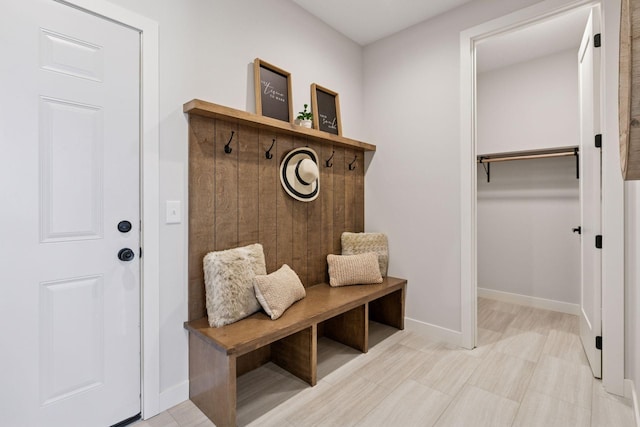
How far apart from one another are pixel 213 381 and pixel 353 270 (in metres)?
1.36

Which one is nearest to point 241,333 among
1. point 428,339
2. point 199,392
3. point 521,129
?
point 199,392

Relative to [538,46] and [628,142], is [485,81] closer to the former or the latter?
[538,46]

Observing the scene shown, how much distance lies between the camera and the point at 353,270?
2703mm

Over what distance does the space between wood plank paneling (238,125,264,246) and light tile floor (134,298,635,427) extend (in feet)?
3.15

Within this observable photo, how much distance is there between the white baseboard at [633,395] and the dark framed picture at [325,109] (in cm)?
252

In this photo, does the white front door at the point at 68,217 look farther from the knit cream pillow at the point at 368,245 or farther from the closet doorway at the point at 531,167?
the closet doorway at the point at 531,167

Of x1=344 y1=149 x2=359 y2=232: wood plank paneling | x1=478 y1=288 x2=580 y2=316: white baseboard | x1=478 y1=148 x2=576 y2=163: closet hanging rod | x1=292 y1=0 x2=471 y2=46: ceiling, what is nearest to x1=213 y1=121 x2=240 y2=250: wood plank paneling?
x1=344 y1=149 x2=359 y2=232: wood plank paneling

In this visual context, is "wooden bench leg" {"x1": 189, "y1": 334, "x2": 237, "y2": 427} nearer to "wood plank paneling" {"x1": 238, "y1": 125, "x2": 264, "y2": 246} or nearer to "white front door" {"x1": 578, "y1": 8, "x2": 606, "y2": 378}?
"wood plank paneling" {"x1": 238, "y1": 125, "x2": 264, "y2": 246}

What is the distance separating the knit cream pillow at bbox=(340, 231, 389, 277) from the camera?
289cm

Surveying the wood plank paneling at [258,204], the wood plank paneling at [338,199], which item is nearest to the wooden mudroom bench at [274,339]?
the wood plank paneling at [258,204]

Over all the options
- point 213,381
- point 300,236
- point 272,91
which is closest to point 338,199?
point 300,236

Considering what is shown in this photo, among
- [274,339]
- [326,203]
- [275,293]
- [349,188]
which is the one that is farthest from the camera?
[349,188]

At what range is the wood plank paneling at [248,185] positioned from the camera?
215 centimetres

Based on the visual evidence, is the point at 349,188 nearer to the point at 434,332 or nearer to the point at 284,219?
the point at 284,219
